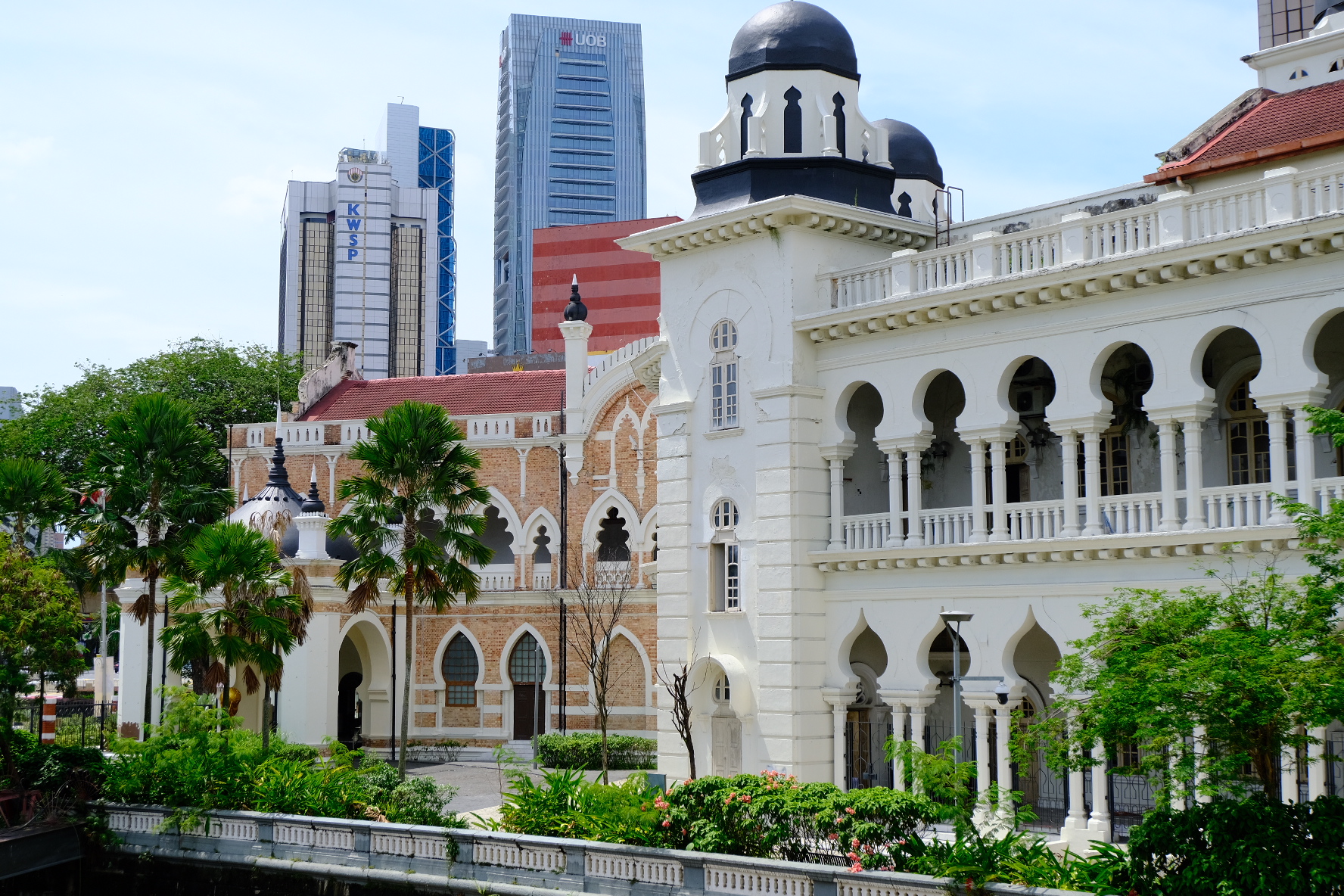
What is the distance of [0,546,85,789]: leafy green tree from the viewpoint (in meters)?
36.0

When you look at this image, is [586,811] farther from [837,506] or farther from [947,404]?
[947,404]

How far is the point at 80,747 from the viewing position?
95.6ft

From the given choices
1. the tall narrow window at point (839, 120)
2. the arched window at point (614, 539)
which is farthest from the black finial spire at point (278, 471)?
the tall narrow window at point (839, 120)

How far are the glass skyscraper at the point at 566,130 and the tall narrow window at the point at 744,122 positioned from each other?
157581 mm

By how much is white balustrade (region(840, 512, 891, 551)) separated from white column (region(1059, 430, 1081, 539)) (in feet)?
13.0

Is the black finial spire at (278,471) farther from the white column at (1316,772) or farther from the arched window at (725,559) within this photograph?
the white column at (1316,772)

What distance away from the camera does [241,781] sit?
87.7ft

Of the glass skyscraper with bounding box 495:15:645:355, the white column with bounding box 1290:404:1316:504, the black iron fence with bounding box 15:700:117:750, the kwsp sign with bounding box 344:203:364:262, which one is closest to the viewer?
the white column with bounding box 1290:404:1316:504

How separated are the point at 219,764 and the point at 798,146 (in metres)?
16.3

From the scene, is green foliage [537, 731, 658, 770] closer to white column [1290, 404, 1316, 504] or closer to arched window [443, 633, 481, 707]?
arched window [443, 633, 481, 707]

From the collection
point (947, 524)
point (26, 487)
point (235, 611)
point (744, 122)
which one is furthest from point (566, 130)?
point (947, 524)

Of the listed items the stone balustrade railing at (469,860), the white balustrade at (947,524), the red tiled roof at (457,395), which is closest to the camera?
the stone balustrade railing at (469,860)

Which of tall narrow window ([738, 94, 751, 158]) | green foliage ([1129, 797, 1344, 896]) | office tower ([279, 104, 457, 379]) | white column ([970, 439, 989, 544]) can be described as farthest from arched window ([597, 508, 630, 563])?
office tower ([279, 104, 457, 379])

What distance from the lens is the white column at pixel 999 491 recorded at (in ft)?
90.2
